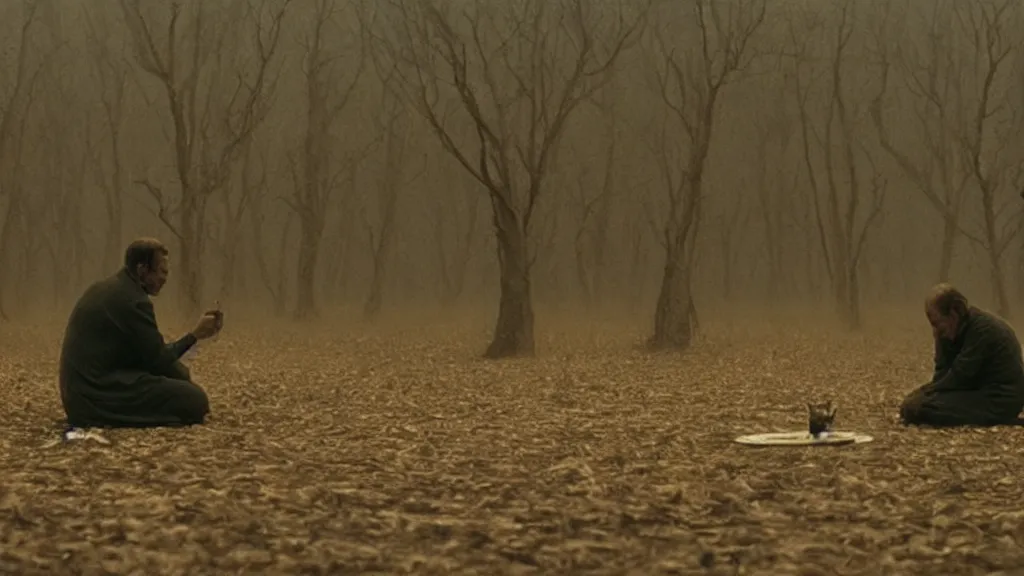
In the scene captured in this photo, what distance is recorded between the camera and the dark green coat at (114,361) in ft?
29.2

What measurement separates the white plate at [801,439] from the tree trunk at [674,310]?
1036cm

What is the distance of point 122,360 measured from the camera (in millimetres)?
9000

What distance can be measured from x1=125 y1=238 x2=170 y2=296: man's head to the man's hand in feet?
1.30

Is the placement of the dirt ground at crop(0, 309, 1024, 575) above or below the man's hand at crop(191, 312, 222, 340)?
below

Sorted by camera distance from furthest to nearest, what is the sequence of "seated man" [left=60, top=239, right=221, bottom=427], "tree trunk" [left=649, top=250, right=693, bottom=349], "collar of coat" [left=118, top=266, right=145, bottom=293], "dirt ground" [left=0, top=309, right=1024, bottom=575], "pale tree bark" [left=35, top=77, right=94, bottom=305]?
"pale tree bark" [left=35, top=77, right=94, bottom=305]
"tree trunk" [left=649, top=250, right=693, bottom=349]
"collar of coat" [left=118, top=266, right=145, bottom=293]
"seated man" [left=60, top=239, right=221, bottom=427]
"dirt ground" [left=0, top=309, right=1024, bottom=575]

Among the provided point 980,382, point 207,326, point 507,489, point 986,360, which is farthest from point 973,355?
point 207,326

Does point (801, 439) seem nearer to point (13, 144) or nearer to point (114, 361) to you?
point (114, 361)

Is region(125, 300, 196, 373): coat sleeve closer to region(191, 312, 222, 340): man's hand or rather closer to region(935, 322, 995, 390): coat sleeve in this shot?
region(191, 312, 222, 340): man's hand

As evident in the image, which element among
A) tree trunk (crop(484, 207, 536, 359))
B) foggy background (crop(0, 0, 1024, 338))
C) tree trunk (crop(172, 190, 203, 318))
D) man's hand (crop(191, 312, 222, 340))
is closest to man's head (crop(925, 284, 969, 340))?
man's hand (crop(191, 312, 222, 340))

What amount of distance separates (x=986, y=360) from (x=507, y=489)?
4.29 meters

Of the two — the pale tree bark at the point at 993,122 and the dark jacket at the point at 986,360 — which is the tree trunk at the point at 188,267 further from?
the dark jacket at the point at 986,360

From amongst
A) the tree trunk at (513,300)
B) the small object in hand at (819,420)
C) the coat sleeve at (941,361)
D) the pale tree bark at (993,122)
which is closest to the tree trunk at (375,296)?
the tree trunk at (513,300)

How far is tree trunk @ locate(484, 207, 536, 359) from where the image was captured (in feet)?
58.1

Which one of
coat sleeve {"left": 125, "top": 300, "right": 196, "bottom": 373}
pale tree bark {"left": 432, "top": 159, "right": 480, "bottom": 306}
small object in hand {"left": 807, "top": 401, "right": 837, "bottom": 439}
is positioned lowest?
small object in hand {"left": 807, "top": 401, "right": 837, "bottom": 439}
